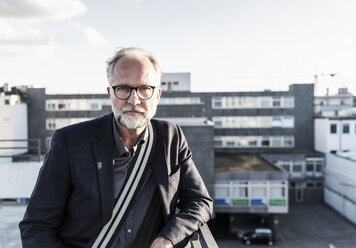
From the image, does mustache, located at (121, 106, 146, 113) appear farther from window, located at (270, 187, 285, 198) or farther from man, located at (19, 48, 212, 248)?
window, located at (270, 187, 285, 198)

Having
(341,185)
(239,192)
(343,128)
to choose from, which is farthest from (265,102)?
(239,192)

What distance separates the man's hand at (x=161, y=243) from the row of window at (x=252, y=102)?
33.1 meters

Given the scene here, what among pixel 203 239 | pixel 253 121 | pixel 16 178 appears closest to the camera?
pixel 203 239

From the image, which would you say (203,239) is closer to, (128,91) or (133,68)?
(128,91)

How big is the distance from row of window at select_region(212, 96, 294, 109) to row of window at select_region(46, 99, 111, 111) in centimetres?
1259

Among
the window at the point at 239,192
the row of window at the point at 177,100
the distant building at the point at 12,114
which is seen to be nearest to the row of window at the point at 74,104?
the distant building at the point at 12,114

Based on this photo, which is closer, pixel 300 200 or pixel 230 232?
pixel 230 232

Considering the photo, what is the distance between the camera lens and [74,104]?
114ft

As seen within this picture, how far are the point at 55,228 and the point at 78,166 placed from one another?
1.17 ft

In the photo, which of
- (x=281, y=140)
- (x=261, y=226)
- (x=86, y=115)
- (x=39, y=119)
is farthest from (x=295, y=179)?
(x=39, y=119)

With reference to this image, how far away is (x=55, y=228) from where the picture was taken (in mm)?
1691

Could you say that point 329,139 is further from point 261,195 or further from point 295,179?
point 261,195

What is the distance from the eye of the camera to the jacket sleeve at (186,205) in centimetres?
176

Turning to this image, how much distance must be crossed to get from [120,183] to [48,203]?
1.28 feet
